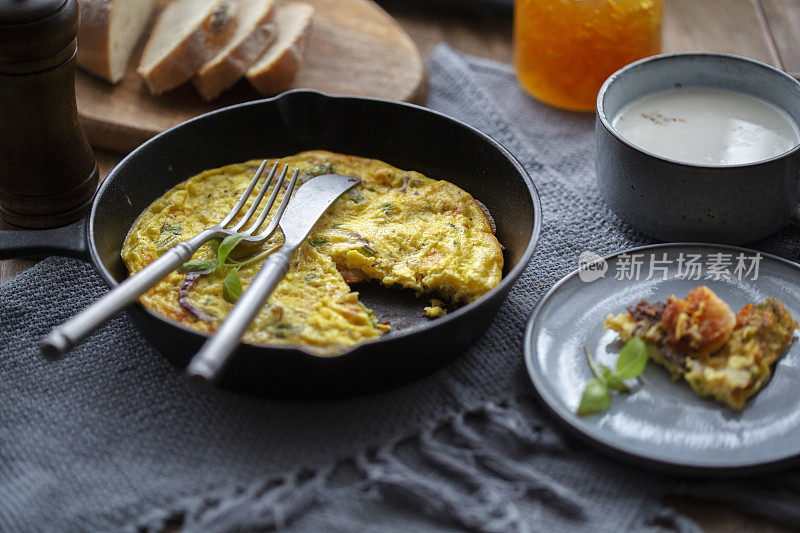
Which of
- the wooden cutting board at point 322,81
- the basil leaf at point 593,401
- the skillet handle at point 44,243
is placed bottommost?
the wooden cutting board at point 322,81

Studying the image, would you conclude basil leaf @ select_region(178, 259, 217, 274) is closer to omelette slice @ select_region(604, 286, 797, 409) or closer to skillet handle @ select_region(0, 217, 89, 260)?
skillet handle @ select_region(0, 217, 89, 260)

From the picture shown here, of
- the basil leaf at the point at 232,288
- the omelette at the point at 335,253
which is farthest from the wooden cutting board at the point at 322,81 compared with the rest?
the basil leaf at the point at 232,288

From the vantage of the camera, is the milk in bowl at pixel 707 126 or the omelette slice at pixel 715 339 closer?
the omelette slice at pixel 715 339

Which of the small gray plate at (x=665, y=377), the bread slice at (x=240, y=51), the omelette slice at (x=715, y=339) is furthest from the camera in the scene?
the bread slice at (x=240, y=51)

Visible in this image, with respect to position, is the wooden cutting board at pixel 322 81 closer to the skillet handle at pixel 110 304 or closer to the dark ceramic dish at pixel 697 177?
the dark ceramic dish at pixel 697 177

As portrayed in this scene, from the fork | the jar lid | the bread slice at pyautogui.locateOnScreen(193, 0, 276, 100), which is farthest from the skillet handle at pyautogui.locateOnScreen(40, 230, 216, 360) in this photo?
the bread slice at pyautogui.locateOnScreen(193, 0, 276, 100)

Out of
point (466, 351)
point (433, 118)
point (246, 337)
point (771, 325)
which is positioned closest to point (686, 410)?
point (771, 325)

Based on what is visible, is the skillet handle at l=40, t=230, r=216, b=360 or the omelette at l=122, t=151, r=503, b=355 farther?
the omelette at l=122, t=151, r=503, b=355
